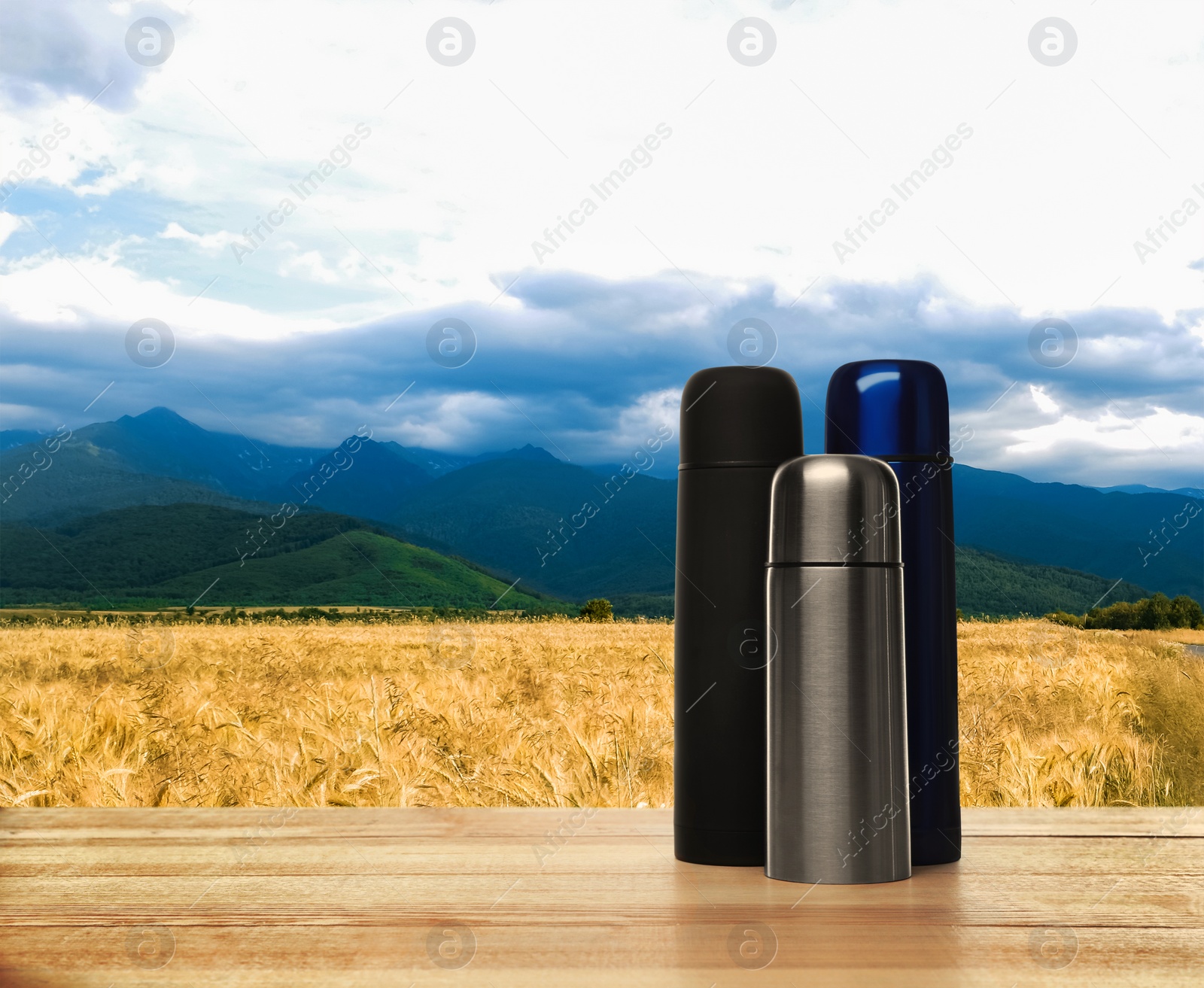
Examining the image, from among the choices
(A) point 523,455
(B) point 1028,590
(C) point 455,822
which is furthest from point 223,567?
(A) point 523,455

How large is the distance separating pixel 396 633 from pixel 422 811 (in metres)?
10.5

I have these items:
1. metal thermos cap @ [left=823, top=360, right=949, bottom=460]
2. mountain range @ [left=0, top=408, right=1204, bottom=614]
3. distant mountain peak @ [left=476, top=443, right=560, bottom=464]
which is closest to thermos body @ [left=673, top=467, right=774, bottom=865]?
metal thermos cap @ [left=823, top=360, right=949, bottom=460]

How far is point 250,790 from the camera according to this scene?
109 inches

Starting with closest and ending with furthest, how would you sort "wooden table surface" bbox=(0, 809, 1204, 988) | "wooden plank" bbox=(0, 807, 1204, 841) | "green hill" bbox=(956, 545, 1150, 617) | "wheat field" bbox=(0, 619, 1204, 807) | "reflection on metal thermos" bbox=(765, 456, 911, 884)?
"wooden table surface" bbox=(0, 809, 1204, 988) → "reflection on metal thermos" bbox=(765, 456, 911, 884) → "wooden plank" bbox=(0, 807, 1204, 841) → "wheat field" bbox=(0, 619, 1204, 807) → "green hill" bbox=(956, 545, 1150, 617)

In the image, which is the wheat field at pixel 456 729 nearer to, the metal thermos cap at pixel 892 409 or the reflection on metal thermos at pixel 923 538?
the reflection on metal thermos at pixel 923 538

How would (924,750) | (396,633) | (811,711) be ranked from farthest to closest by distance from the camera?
A: (396,633) < (924,750) < (811,711)

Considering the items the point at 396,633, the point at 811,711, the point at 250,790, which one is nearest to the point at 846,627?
the point at 811,711

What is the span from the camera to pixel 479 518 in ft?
433

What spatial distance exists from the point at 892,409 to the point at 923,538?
0.55ft

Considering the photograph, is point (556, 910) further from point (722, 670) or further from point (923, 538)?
point (923, 538)

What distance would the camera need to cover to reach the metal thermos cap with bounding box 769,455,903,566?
103 cm

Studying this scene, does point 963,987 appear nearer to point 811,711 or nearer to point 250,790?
point 811,711

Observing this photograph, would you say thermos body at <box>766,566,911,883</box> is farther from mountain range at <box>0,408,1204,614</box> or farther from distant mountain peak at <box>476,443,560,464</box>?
distant mountain peak at <box>476,443,560,464</box>

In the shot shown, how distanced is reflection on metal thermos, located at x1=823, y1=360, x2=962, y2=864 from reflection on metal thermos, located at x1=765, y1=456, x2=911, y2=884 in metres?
0.14
